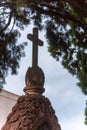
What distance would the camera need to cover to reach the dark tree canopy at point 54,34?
15.5ft

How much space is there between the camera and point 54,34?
526 centimetres

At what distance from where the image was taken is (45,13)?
189 inches

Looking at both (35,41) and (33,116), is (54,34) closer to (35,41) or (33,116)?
(35,41)

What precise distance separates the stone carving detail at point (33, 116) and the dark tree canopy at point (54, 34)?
0.79 meters

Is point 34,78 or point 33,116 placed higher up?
point 34,78

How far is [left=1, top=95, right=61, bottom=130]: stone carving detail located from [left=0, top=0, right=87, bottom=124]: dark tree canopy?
788 millimetres

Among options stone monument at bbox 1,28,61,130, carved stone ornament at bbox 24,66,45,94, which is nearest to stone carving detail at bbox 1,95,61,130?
stone monument at bbox 1,28,61,130

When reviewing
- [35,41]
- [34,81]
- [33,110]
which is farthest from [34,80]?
[35,41]

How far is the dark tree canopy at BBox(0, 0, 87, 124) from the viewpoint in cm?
473

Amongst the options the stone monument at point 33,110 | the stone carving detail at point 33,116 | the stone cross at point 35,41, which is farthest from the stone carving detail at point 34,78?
the stone cross at point 35,41

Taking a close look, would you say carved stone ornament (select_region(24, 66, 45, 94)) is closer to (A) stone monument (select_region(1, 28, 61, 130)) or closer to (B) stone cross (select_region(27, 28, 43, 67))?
(A) stone monument (select_region(1, 28, 61, 130))

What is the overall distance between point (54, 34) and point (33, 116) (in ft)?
4.75

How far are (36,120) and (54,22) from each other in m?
1.49

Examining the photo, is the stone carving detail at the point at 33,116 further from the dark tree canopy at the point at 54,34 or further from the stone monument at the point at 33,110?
the dark tree canopy at the point at 54,34
